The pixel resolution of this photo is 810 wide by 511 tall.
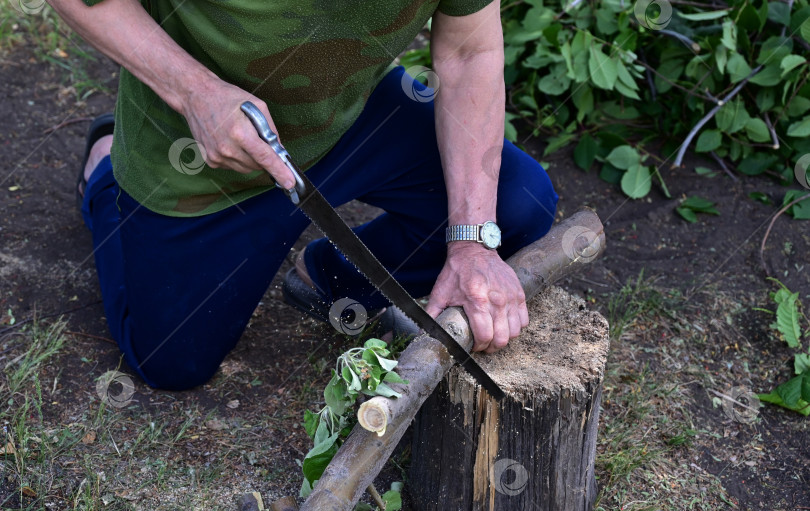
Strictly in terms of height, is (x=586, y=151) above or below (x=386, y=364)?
below

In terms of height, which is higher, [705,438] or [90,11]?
[90,11]

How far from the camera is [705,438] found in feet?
9.06

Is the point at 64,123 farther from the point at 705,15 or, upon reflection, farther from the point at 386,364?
the point at 705,15

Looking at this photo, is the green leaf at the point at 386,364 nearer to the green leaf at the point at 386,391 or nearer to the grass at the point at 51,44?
the green leaf at the point at 386,391

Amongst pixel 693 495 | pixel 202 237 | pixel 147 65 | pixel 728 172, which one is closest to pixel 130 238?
pixel 202 237

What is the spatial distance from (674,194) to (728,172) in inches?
12.9

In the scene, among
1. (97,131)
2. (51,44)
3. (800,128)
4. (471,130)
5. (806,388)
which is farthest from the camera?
(51,44)

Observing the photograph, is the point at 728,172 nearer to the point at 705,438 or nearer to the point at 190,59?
the point at 705,438

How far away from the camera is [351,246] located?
202 cm

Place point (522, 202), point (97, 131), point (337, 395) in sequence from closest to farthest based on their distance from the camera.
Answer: point (337, 395)
point (522, 202)
point (97, 131)
